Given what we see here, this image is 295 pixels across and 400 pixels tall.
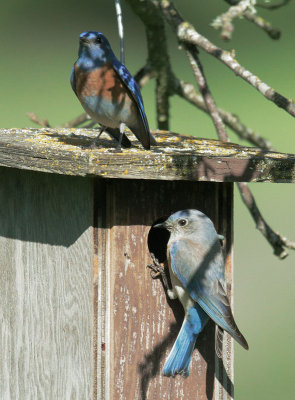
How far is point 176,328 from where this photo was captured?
3.96 m

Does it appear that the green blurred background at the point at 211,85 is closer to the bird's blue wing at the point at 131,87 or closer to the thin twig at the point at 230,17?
the thin twig at the point at 230,17

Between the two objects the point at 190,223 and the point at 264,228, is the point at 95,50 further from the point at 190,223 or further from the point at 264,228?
the point at 264,228

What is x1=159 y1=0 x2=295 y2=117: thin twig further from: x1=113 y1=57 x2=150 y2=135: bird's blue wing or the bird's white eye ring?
the bird's white eye ring

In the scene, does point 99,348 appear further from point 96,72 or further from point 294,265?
point 294,265

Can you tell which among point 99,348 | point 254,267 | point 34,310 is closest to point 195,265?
point 99,348

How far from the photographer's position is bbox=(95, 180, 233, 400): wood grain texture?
12.2ft

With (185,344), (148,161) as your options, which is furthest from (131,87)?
(185,344)

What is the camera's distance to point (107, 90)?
162 inches

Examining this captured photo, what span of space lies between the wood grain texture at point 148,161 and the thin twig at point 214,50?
0.92 feet

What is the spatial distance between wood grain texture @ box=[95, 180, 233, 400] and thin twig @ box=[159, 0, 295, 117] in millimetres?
489

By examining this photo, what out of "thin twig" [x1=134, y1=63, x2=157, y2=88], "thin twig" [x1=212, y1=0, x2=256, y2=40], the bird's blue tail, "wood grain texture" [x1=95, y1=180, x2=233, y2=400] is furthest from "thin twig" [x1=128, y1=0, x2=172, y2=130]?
the bird's blue tail

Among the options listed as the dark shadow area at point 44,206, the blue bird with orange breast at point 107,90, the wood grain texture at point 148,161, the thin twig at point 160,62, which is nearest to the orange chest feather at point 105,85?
the blue bird with orange breast at point 107,90

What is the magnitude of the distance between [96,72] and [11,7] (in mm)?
14937

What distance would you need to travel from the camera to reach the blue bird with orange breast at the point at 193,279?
12.5 feet
